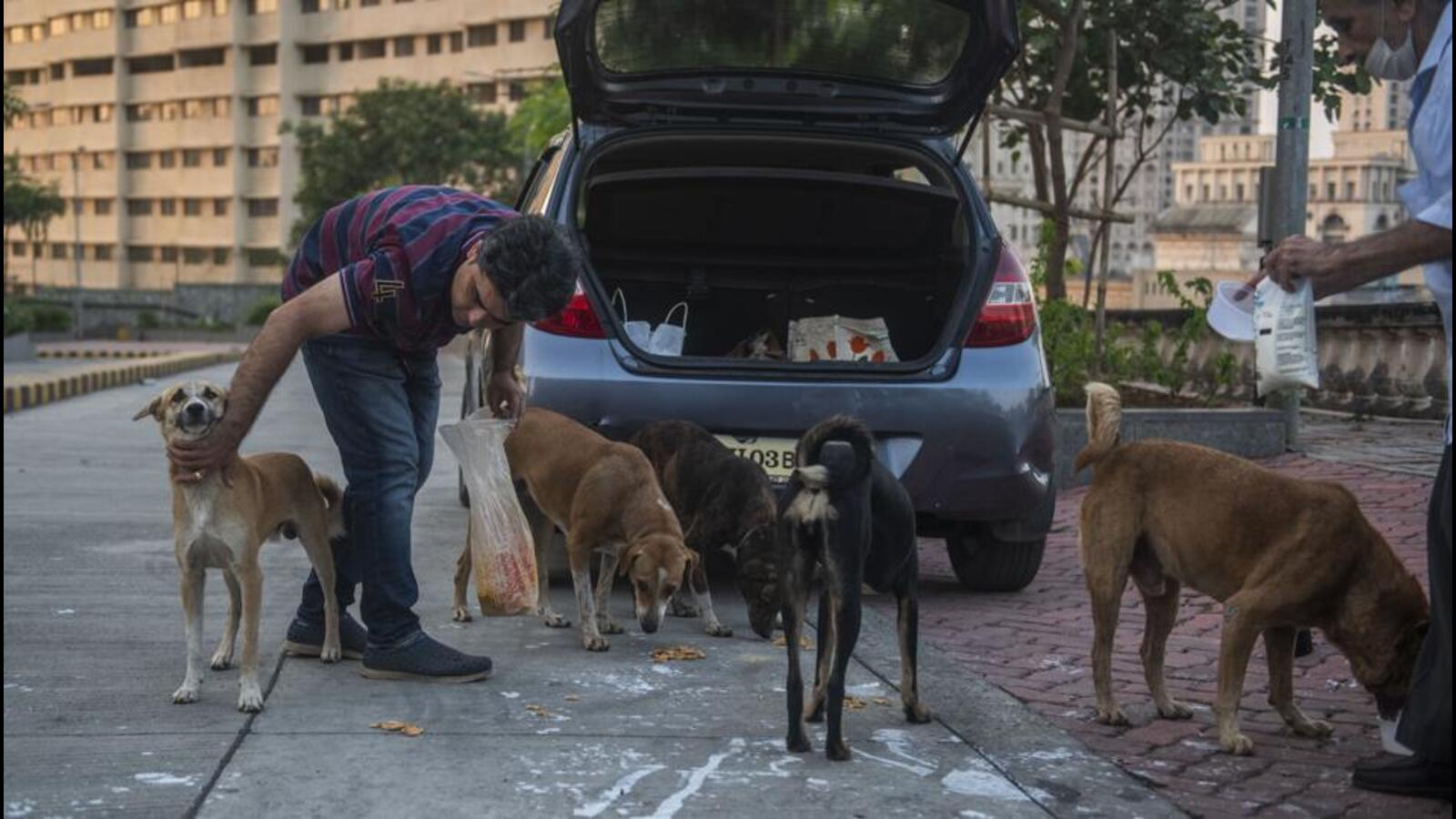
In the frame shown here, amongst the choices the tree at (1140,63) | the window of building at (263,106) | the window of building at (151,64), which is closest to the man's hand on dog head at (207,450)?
the tree at (1140,63)

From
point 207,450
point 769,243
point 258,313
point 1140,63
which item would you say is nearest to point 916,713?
point 207,450

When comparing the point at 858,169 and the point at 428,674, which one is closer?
the point at 428,674

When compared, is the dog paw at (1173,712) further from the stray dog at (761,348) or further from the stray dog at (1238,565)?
the stray dog at (761,348)

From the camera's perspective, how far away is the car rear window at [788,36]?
286 inches

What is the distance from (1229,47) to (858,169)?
675 centimetres

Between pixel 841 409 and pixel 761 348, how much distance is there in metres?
1.44

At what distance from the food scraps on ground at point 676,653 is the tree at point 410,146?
213ft

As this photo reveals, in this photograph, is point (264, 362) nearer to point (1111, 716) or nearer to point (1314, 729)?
point (1111, 716)

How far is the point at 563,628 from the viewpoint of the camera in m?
6.85

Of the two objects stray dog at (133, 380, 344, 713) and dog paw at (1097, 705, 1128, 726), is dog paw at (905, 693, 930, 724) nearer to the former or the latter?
dog paw at (1097, 705, 1128, 726)

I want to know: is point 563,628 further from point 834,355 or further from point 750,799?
point 750,799

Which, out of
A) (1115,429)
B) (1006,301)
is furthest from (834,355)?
(1115,429)

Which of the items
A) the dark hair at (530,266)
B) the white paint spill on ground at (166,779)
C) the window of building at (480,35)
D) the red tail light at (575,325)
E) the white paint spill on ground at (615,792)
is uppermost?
the window of building at (480,35)

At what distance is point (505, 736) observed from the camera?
199 inches
